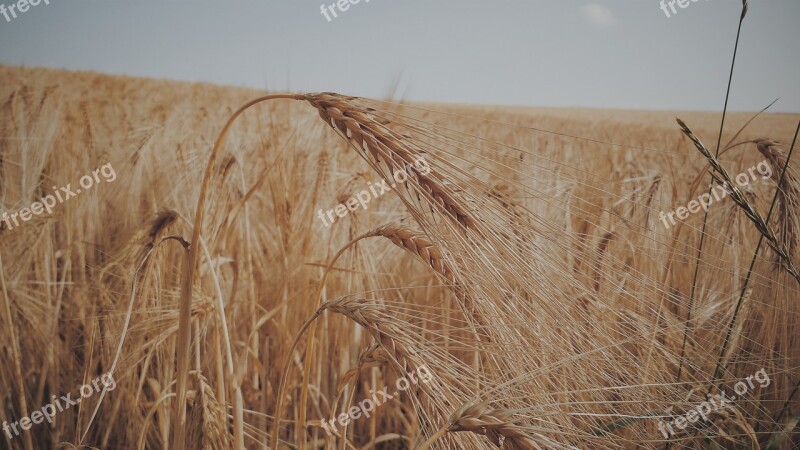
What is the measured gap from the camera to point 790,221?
1.23 m

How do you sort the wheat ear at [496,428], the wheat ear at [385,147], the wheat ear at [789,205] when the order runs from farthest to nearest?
the wheat ear at [789,205]
the wheat ear at [385,147]
the wheat ear at [496,428]

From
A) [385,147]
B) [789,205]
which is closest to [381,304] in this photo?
[385,147]

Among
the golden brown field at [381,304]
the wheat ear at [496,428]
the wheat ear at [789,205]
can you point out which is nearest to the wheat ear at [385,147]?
the golden brown field at [381,304]

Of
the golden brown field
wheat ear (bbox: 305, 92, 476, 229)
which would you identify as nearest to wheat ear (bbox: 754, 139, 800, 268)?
the golden brown field

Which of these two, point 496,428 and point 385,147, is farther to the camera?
point 385,147

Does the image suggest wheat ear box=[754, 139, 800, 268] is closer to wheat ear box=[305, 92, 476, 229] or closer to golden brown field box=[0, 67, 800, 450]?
golden brown field box=[0, 67, 800, 450]

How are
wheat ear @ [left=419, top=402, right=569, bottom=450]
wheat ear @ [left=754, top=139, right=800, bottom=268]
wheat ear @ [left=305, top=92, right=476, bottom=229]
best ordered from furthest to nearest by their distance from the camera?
wheat ear @ [left=754, top=139, right=800, bottom=268] < wheat ear @ [left=305, top=92, right=476, bottom=229] < wheat ear @ [left=419, top=402, right=569, bottom=450]

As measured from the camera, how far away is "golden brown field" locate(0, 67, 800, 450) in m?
0.62

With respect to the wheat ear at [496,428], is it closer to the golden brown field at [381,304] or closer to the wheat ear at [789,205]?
the golden brown field at [381,304]

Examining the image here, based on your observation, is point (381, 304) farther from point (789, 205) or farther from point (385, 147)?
point (789, 205)

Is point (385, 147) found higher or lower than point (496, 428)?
higher

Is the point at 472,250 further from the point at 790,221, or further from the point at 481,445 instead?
the point at 790,221

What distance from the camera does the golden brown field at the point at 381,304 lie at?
0.62 meters

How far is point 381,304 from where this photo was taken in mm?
875
